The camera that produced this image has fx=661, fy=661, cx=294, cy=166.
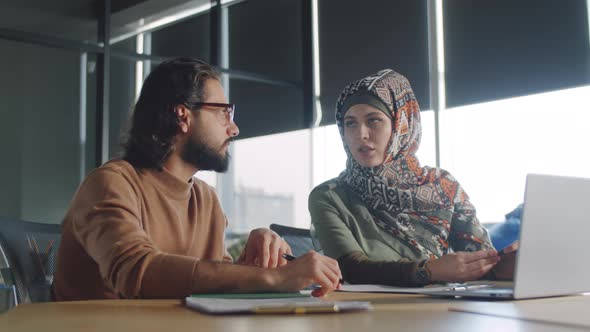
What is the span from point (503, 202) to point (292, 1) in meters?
2.76

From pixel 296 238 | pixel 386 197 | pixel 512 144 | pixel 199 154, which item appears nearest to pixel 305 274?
pixel 199 154

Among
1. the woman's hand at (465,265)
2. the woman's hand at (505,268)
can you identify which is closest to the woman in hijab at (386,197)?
the woman's hand at (505,268)

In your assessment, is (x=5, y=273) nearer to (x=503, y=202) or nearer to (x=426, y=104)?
Result: (x=503, y=202)

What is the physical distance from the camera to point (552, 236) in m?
1.07

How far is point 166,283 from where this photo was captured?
1.13 meters

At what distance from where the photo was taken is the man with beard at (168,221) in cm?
111

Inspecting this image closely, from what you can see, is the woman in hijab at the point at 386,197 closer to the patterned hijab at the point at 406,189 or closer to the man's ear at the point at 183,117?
the patterned hijab at the point at 406,189

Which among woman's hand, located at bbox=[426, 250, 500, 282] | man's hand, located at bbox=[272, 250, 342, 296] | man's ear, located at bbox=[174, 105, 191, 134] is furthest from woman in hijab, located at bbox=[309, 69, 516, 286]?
man's hand, located at bbox=[272, 250, 342, 296]

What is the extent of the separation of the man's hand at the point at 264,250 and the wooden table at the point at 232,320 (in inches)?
13.9

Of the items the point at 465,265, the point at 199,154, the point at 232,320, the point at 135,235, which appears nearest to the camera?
the point at 232,320

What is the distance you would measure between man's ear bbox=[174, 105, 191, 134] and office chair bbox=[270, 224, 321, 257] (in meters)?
0.55

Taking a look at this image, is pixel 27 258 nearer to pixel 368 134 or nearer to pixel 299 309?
pixel 299 309

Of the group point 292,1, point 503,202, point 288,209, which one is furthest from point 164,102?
point 292,1

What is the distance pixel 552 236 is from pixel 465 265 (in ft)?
1.17
